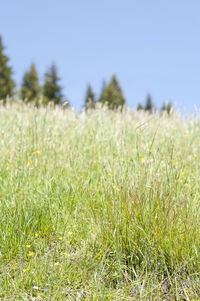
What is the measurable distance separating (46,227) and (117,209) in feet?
2.40

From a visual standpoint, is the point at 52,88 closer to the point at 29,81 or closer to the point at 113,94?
the point at 29,81

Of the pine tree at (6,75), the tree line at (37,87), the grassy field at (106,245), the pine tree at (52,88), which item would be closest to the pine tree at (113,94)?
the tree line at (37,87)

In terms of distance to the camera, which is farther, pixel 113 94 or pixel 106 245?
pixel 113 94

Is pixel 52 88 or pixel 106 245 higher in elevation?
pixel 52 88

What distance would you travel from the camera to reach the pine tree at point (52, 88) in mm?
34406

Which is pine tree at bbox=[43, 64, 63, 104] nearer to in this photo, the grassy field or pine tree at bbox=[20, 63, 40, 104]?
pine tree at bbox=[20, 63, 40, 104]

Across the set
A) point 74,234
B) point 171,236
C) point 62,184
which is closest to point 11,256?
point 74,234

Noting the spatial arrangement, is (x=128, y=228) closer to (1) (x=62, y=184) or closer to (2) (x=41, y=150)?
(1) (x=62, y=184)

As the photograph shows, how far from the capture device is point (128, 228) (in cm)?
230

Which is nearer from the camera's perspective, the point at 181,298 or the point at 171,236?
the point at 181,298

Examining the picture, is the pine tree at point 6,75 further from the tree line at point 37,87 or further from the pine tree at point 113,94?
the pine tree at point 113,94

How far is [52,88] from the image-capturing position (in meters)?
34.5

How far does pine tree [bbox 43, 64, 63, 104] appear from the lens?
3441 cm

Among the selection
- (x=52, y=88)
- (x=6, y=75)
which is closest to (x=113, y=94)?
(x=52, y=88)
